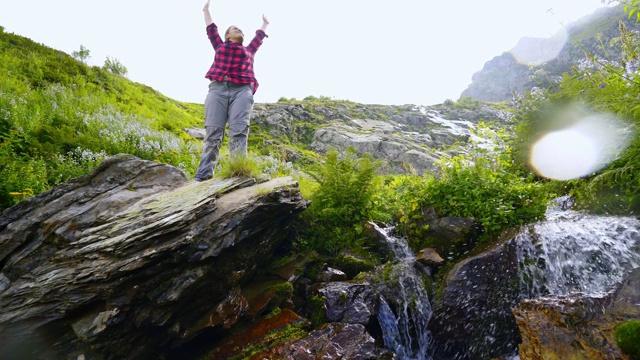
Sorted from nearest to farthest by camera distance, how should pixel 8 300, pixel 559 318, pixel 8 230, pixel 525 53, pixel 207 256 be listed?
pixel 559 318 < pixel 8 300 < pixel 207 256 < pixel 8 230 < pixel 525 53

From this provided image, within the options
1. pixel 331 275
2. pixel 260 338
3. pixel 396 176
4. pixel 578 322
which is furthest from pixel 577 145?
pixel 260 338

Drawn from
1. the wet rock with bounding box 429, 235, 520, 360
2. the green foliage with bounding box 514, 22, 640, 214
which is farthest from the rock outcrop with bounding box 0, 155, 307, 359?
the green foliage with bounding box 514, 22, 640, 214

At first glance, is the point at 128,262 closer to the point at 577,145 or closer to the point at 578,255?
the point at 578,255

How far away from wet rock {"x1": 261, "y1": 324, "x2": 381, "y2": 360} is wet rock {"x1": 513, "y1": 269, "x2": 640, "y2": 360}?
176 cm

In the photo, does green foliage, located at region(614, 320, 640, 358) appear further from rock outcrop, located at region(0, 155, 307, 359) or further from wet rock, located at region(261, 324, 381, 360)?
rock outcrop, located at region(0, 155, 307, 359)

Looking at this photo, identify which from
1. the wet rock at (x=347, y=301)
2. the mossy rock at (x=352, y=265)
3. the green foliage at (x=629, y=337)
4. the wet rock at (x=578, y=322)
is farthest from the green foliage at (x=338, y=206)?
the green foliage at (x=629, y=337)

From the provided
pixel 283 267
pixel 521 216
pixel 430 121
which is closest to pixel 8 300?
pixel 283 267

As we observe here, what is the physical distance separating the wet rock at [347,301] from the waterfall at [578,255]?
217cm

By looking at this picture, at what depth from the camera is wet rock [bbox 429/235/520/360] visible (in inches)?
175

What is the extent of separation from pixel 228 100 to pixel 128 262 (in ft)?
12.2

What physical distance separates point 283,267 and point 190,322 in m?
1.81

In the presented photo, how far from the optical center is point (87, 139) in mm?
8445

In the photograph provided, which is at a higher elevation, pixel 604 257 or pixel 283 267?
pixel 604 257

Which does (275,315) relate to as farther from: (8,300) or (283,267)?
(8,300)
